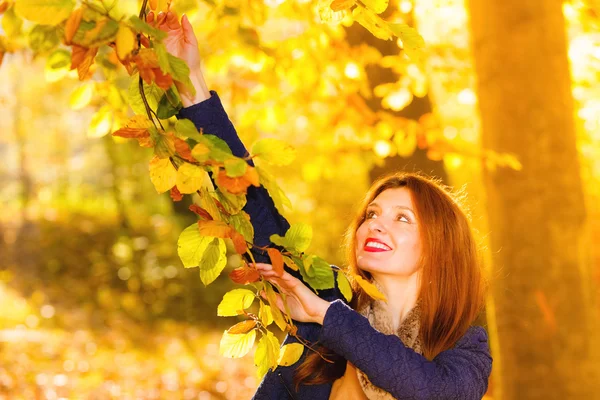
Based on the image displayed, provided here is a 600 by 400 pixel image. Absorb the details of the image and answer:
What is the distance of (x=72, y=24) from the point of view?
3.52 ft

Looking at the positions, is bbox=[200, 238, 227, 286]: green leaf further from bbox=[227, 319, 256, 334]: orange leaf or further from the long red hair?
the long red hair

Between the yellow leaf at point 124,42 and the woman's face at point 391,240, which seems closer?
the yellow leaf at point 124,42

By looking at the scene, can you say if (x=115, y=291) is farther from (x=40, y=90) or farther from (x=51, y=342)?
(x=40, y=90)

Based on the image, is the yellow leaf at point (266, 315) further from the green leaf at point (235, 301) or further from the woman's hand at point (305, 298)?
the woman's hand at point (305, 298)

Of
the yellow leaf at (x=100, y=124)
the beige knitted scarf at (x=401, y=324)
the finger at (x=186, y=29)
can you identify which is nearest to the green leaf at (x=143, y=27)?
the finger at (x=186, y=29)

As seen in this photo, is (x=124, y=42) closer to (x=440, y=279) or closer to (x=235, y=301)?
(x=235, y=301)

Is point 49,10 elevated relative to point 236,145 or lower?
elevated

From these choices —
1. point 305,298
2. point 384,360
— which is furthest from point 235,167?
point 384,360

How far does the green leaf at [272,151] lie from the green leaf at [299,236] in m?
0.19

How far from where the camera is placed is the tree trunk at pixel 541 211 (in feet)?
11.5

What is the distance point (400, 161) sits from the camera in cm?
486

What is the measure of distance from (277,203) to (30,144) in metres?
21.6

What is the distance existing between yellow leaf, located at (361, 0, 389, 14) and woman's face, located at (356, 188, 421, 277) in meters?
0.70

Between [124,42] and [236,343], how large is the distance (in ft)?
2.34
